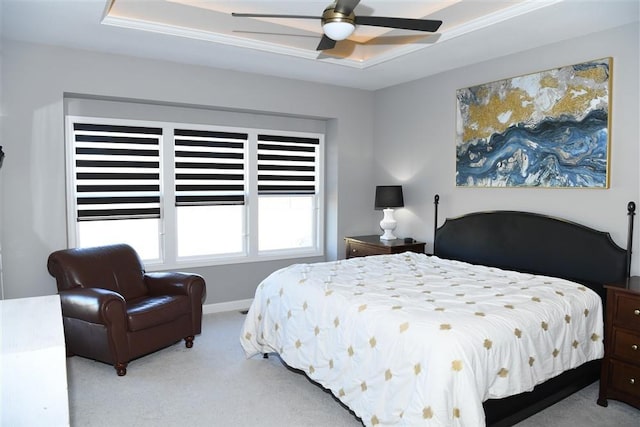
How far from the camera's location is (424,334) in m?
2.27

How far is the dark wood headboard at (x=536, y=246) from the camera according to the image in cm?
337

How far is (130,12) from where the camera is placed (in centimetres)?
350

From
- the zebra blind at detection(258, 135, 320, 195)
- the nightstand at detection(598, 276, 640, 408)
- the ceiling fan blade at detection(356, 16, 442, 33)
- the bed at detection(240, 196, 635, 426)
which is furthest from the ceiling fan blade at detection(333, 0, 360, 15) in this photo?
the zebra blind at detection(258, 135, 320, 195)

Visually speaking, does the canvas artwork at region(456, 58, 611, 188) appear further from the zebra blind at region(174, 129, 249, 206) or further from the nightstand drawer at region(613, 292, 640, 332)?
the zebra blind at region(174, 129, 249, 206)

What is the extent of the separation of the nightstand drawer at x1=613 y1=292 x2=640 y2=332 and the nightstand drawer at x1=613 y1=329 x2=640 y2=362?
0.19ft

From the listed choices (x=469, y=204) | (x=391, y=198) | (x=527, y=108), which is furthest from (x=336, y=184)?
(x=527, y=108)

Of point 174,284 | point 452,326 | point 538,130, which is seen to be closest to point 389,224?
point 538,130

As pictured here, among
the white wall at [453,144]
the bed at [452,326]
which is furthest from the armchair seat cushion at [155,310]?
the white wall at [453,144]

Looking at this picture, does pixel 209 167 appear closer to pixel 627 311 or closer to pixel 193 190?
pixel 193 190

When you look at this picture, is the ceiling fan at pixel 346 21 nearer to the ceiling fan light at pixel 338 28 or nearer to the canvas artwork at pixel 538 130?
the ceiling fan light at pixel 338 28

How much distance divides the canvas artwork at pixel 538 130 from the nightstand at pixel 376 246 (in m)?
0.88

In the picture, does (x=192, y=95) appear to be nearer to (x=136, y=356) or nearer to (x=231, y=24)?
(x=231, y=24)

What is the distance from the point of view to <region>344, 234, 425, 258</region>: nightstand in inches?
191

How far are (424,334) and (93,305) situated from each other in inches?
96.8
